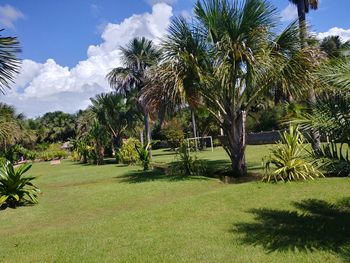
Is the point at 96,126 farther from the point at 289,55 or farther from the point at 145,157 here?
the point at 289,55

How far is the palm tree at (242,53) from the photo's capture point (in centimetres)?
1206

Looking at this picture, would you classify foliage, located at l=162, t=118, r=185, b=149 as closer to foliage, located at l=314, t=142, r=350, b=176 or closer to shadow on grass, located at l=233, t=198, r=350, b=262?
shadow on grass, located at l=233, t=198, r=350, b=262

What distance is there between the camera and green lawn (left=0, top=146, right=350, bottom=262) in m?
5.36

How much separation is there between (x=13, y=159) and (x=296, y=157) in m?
29.8

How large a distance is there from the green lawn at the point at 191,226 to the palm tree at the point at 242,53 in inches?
144

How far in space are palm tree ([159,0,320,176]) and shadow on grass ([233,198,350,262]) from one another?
541 cm

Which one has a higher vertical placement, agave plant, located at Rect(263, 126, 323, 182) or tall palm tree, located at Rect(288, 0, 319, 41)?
tall palm tree, located at Rect(288, 0, 319, 41)

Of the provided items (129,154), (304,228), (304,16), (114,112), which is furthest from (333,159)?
(114,112)

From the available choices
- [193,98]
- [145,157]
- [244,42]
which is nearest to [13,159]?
[145,157]

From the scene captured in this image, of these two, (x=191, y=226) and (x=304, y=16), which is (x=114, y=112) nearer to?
(x=304, y=16)

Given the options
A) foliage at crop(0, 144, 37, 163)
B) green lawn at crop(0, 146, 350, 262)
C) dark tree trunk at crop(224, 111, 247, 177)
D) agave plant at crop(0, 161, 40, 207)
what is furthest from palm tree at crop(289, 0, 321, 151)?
foliage at crop(0, 144, 37, 163)

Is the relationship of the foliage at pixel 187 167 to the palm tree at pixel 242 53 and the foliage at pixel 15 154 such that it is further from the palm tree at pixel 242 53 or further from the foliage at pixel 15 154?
the foliage at pixel 15 154

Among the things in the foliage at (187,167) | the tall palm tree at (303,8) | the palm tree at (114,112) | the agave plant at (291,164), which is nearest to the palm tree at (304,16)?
the tall palm tree at (303,8)

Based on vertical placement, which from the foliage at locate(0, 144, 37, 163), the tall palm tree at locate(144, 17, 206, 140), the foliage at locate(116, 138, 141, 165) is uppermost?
the tall palm tree at locate(144, 17, 206, 140)
